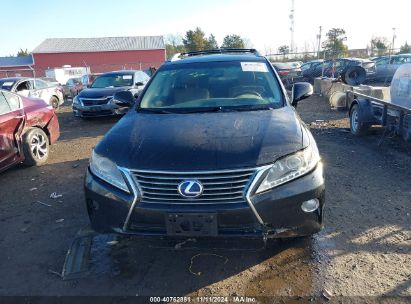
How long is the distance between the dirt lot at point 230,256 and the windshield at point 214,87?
1.49m

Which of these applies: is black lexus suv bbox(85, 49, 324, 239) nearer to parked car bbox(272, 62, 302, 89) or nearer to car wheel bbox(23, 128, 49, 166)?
car wheel bbox(23, 128, 49, 166)

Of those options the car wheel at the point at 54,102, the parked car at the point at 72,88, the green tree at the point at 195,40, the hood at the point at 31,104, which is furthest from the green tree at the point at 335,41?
the hood at the point at 31,104

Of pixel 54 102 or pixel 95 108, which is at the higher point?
pixel 95 108

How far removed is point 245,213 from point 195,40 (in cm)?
4523

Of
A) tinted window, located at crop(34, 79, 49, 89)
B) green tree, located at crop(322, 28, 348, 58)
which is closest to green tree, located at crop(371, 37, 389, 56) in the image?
green tree, located at crop(322, 28, 348, 58)

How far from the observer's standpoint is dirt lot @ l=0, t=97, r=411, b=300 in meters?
2.91

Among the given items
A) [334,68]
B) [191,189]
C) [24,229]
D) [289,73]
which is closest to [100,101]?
[24,229]

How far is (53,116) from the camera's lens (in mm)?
7082

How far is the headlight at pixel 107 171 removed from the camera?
2838 mm

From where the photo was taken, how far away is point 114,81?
12469mm

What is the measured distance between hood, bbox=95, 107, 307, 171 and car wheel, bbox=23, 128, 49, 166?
133 inches

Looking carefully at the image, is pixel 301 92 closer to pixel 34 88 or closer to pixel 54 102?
pixel 34 88

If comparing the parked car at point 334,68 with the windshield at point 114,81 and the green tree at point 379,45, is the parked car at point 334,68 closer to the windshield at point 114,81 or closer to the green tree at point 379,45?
the windshield at point 114,81

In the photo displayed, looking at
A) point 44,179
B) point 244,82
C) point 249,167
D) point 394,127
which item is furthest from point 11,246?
point 394,127
